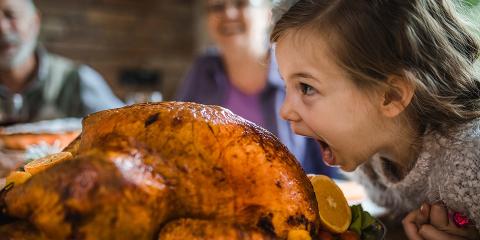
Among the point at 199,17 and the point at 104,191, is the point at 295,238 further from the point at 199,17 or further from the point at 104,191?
the point at 199,17

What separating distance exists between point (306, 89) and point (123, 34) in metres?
3.63

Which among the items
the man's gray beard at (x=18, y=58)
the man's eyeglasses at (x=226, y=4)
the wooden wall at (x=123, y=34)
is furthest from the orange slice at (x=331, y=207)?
the wooden wall at (x=123, y=34)

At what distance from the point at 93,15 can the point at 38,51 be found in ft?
6.58

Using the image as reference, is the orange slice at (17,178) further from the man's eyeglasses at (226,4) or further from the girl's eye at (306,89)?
the man's eyeglasses at (226,4)

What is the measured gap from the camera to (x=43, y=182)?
1.56 ft

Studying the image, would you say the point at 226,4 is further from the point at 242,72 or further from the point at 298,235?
the point at 298,235

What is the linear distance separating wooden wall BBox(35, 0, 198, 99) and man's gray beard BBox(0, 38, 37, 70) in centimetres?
190

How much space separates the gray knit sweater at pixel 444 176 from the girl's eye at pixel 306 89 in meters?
0.25

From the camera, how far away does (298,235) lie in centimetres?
55

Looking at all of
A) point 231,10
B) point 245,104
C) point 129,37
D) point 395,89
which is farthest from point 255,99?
point 129,37

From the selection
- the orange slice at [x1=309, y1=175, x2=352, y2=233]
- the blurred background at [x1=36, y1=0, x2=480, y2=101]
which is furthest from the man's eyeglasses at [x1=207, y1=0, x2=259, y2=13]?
the blurred background at [x1=36, y1=0, x2=480, y2=101]

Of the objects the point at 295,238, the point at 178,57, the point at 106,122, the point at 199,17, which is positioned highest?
Result: the point at 106,122

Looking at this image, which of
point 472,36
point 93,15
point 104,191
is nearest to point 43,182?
point 104,191

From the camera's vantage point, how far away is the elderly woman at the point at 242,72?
2092mm
